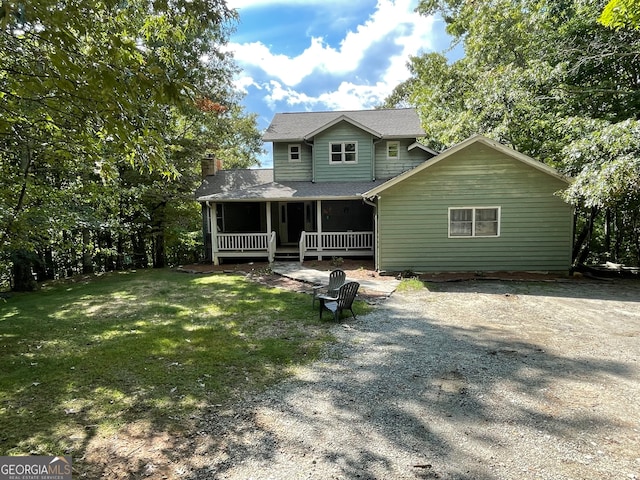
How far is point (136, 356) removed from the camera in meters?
5.40

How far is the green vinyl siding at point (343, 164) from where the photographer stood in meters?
15.4

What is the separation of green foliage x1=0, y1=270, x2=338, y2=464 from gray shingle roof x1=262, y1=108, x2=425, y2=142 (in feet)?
28.5

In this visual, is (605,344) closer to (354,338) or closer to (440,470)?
(354,338)

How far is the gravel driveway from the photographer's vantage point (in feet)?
9.61

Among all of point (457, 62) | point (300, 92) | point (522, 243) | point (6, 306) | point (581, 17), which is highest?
point (300, 92)

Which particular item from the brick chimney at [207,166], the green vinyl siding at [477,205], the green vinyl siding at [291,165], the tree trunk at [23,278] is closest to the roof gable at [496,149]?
the green vinyl siding at [477,205]

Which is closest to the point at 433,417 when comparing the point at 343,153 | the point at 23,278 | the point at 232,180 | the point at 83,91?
the point at 83,91

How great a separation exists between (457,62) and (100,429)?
70.8 ft

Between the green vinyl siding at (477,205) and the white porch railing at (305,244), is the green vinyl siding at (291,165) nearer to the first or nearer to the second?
the white porch railing at (305,244)

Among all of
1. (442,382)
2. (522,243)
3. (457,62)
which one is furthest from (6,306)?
(457,62)

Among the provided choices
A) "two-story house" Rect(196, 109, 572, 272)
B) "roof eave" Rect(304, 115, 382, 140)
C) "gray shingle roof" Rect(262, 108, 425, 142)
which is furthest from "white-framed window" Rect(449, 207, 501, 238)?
"roof eave" Rect(304, 115, 382, 140)

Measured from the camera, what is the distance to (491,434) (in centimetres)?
333

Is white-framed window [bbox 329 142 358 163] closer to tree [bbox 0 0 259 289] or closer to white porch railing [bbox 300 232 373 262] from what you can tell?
white porch railing [bbox 300 232 373 262]

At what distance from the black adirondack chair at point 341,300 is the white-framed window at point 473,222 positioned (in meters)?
6.15
